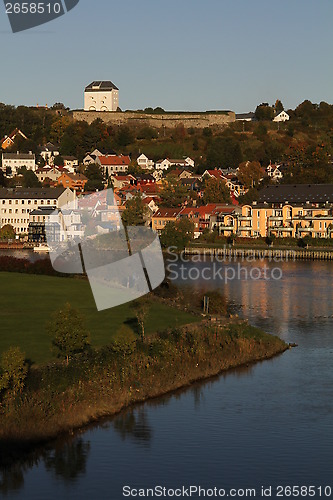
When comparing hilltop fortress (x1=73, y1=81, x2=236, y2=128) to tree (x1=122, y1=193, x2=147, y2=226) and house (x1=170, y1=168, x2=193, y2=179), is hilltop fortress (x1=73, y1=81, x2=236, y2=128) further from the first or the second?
tree (x1=122, y1=193, x2=147, y2=226)

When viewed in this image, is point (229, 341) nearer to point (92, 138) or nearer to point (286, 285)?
point (286, 285)

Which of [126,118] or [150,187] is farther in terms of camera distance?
[126,118]

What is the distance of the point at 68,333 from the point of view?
2414cm

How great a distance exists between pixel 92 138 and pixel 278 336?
275 feet

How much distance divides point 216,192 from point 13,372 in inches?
2518

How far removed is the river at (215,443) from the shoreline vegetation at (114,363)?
39 centimetres

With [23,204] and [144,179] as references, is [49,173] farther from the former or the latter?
[23,204]

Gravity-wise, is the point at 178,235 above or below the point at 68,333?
above

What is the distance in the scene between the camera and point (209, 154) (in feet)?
348

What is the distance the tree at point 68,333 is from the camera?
24.1 meters

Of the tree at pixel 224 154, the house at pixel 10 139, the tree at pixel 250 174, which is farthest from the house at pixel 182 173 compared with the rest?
the house at pixel 10 139

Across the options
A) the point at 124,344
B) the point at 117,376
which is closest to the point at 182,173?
the point at 124,344

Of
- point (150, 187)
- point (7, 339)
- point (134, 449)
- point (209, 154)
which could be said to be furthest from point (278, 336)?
point (209, 154)

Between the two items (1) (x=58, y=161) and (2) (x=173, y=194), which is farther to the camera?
(1) (x=58, y=161)
